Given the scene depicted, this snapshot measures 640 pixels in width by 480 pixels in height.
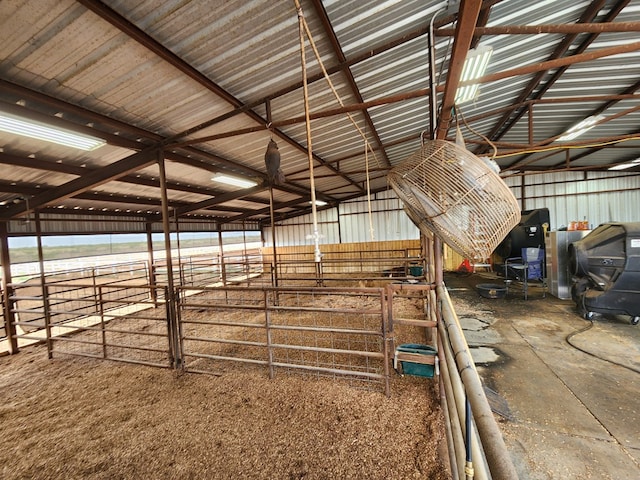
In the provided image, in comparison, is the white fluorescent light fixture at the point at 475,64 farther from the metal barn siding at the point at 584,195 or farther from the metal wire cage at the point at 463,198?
the metal barn siding at the point at 584,195

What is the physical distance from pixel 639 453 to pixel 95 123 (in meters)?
5.75

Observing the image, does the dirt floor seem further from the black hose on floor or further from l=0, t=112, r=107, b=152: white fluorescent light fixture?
l=0, t=112, r=107, b=152: white fluorescent light fixture

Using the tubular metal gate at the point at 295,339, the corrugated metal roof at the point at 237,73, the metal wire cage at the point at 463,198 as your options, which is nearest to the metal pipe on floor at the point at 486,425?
the metal wire cage at the point at 463,198

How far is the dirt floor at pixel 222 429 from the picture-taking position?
1.78m

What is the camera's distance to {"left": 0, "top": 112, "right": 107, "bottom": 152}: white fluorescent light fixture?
2.18m

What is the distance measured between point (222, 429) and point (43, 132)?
330cm

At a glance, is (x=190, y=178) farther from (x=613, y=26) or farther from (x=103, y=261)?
(x=103, y=261)

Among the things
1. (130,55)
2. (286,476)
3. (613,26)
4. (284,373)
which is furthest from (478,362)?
(130,55)

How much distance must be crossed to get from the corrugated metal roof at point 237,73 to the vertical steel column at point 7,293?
49cm

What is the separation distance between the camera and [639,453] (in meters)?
1.77

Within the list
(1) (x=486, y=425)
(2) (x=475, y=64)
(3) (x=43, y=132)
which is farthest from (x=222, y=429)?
(2) (x=475, y=64)

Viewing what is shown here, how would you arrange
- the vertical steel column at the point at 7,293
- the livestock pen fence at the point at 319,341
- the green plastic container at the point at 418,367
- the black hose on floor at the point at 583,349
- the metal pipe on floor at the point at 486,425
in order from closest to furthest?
the metal pipe on floor at the point at 486,425 < the livestock pen fence at the point at 319,341 < the green plastic container at the point at 418,367 < the black hose on floor at the point at 583,349 < the vertical steel column at the point at 7,293

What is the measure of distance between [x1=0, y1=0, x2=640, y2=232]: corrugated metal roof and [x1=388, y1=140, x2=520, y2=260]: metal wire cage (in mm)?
338

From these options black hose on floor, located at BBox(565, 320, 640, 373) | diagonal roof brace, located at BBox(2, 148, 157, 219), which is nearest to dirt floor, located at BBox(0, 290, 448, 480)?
black hose on floor, located at BBox(565, 320, 640, 373)
